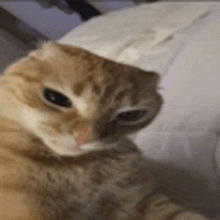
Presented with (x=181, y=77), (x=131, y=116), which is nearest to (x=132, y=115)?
(x=131, y=116)

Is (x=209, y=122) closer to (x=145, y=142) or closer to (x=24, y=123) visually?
(x=145, y=142)

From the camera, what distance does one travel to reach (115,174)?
40 centimetres

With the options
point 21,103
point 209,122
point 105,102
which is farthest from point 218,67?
point 21,103

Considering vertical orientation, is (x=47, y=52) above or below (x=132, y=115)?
above

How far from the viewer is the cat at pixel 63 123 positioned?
320 mm

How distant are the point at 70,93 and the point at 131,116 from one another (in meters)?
0.11

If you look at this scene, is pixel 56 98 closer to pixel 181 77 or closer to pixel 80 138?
pixel 80 138

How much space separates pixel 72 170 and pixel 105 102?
11 centimetres

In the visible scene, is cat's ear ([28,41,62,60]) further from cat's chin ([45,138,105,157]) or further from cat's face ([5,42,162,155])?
cat's chin ([45,138,105,157])

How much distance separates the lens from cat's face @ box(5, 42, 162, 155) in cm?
33

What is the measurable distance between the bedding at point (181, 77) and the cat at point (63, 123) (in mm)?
42

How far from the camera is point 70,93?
13.0 inches

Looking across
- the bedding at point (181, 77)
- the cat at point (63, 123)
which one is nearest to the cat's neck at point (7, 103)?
the cat at point (63, 123)

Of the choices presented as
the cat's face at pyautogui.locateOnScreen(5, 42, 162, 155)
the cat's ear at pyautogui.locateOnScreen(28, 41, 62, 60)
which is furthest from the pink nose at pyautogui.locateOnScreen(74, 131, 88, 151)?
the cat's ear at pyautogui.locateOnScreen(28, 41, 62, 60)
